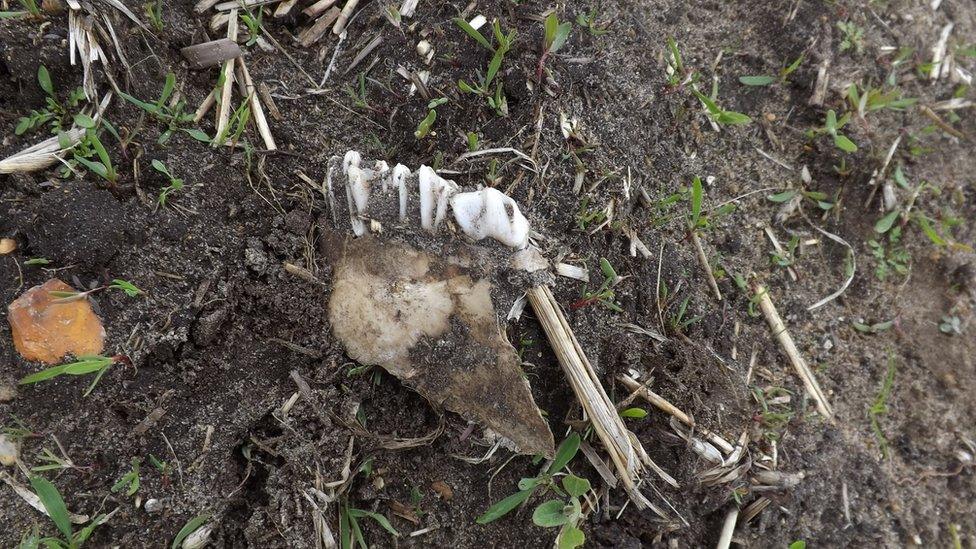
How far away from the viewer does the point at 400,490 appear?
5.99 ft

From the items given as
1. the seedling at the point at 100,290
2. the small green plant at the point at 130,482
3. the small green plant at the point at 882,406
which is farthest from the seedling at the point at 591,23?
the small green plant at the point at 130,482

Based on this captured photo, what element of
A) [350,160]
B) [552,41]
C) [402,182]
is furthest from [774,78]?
[350,160]

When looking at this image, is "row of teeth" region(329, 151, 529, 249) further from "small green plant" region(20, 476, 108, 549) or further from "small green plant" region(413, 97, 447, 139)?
"small green plant" region(20, 476, 108, 549)

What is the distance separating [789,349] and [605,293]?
849 millimetres

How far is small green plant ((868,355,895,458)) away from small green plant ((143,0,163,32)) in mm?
2848

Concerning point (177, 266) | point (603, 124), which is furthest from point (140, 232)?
point (603, 124)

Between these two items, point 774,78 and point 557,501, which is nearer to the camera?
point 557,501

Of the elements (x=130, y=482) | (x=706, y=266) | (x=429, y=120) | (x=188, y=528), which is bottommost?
(x=188, y=528)

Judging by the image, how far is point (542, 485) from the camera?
1.85m

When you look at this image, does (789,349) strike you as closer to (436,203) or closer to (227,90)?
(436,203)

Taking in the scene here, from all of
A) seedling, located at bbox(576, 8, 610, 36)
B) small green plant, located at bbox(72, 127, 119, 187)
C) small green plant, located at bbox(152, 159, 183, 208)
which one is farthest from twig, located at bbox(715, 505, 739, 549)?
small green plant, located at bbox(72, 127, 119, 187)

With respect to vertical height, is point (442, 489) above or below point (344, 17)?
below

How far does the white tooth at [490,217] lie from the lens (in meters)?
1.63

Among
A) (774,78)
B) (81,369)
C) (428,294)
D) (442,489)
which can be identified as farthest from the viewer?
(774,78)
